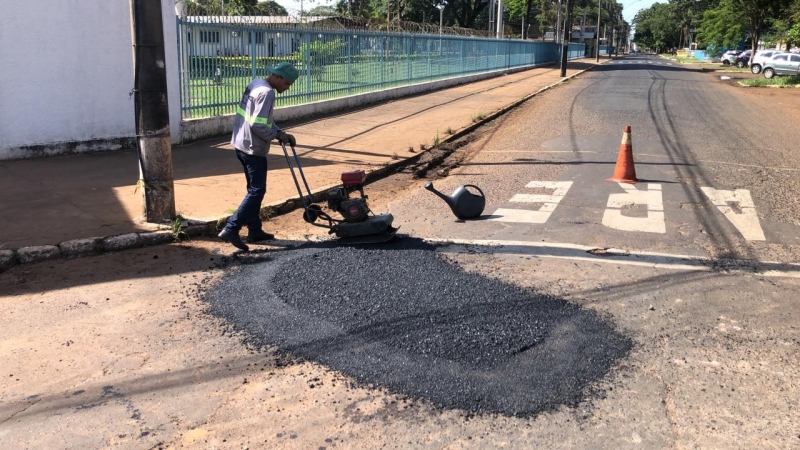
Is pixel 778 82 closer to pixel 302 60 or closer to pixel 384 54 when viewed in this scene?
pixel 384 54

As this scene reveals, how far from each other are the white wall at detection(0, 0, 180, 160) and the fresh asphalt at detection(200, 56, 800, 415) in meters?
5.35

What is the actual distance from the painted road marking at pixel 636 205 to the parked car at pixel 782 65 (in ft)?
113

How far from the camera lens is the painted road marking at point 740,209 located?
6898 millimetres

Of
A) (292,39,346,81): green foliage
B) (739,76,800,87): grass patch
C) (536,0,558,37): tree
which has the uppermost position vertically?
(536,0,558,37): tree

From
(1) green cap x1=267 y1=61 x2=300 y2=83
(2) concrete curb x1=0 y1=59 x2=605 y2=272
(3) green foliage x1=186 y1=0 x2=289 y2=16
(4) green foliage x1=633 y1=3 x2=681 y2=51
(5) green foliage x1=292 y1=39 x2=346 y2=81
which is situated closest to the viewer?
(2) concrete curb x1=0 y1=59 x2=605 y2=272

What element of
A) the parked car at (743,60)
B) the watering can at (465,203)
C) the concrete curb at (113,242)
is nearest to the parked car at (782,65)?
the parked car at (743,60)

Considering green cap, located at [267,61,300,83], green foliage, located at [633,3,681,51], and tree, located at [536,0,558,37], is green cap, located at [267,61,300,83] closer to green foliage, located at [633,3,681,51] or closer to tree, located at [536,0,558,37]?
tree, located at [536,0,558,37]

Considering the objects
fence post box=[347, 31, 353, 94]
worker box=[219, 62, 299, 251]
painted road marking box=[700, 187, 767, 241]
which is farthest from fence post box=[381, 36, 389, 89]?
worker box=[219, 62, 299, 251]

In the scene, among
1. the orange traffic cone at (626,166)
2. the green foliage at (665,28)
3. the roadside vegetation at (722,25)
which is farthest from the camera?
the green foliage at (665,28)

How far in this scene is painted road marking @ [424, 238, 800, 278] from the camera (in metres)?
5.74

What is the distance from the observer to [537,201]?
27.0ft

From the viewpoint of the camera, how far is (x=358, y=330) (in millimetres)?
4301

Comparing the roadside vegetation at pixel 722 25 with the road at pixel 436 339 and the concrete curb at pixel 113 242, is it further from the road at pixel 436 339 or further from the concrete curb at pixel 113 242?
the concrete curb at pixel 113 242

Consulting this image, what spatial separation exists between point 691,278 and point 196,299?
404 cm
